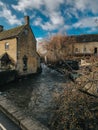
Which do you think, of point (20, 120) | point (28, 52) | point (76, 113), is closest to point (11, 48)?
point (28, 52)

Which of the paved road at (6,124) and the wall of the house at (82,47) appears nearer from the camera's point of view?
the paved road at (6,124)

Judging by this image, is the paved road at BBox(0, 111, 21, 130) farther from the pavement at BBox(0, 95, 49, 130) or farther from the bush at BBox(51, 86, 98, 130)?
the bush at BBox(51, 86, 98, 130)

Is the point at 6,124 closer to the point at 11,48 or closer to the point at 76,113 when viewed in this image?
the point at 76,113

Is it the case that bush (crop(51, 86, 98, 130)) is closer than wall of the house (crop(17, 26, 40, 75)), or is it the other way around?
bush (crop(51, 86, 98, 130))

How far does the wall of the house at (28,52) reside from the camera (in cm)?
2996

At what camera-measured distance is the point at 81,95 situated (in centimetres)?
789

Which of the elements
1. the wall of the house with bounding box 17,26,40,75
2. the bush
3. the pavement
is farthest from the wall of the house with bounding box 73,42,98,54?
the pavement

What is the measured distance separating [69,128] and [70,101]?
1172mm

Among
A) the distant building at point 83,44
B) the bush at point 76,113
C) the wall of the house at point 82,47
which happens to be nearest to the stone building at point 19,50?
the bush at point 76,113

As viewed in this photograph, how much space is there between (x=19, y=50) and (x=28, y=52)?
2.70 meters

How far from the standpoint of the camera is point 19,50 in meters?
29.9

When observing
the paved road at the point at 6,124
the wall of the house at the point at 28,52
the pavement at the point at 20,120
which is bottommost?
the paved road at the point at 6,124

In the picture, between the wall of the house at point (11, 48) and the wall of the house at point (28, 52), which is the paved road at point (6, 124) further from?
the wall of the house at point (11, 48)

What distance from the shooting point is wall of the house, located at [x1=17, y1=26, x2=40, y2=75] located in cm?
2996
